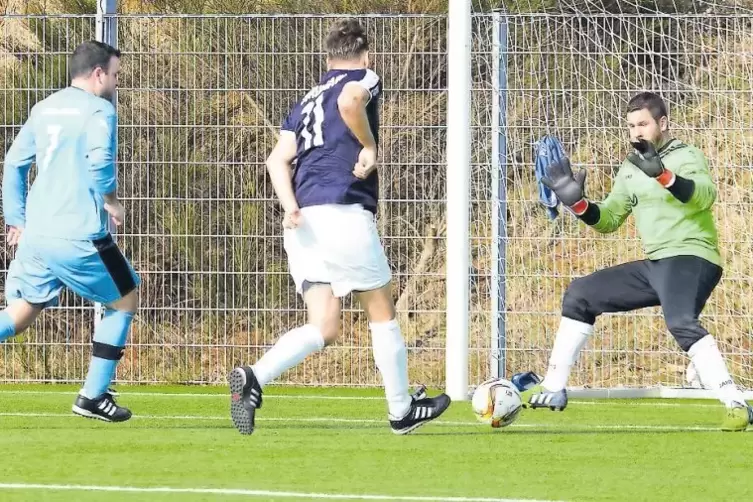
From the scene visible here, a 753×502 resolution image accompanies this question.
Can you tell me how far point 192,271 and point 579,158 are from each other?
2968 millimetres

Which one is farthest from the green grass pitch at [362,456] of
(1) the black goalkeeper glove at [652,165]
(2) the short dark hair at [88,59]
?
(2) the short dark hair at [88,59]

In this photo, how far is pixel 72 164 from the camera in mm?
8508

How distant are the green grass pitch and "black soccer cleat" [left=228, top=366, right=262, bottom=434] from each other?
0.12m

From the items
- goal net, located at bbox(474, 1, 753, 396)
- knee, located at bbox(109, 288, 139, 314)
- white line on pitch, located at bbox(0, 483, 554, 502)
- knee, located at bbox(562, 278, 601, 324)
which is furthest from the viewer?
goal net, located at bbox(474, 1, 753, 396)

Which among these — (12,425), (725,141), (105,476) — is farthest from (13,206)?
(725,141)

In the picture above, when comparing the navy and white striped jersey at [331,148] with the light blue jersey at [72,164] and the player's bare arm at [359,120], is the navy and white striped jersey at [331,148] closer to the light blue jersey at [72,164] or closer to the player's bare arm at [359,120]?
the player's bare arm at [359,120]

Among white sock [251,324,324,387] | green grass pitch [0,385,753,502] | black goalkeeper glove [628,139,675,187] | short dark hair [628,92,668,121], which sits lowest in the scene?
green grass pitch [0,385,753,502]

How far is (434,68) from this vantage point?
12.1 m

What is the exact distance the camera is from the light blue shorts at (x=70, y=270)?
8.54m

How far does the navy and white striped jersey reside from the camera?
7980 mm

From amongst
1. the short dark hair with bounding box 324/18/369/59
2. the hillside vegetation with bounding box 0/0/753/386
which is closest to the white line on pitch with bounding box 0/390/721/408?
the hillside vegetation with bounding box 0/0/753/386

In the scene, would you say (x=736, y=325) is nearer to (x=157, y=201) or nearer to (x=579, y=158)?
(x=579, y=158)

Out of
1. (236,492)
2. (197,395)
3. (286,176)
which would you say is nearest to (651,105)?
(286,176)

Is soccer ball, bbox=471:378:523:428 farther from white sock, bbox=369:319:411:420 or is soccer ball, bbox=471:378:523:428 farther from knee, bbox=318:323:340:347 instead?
knee, bbox=318:323:340:347
